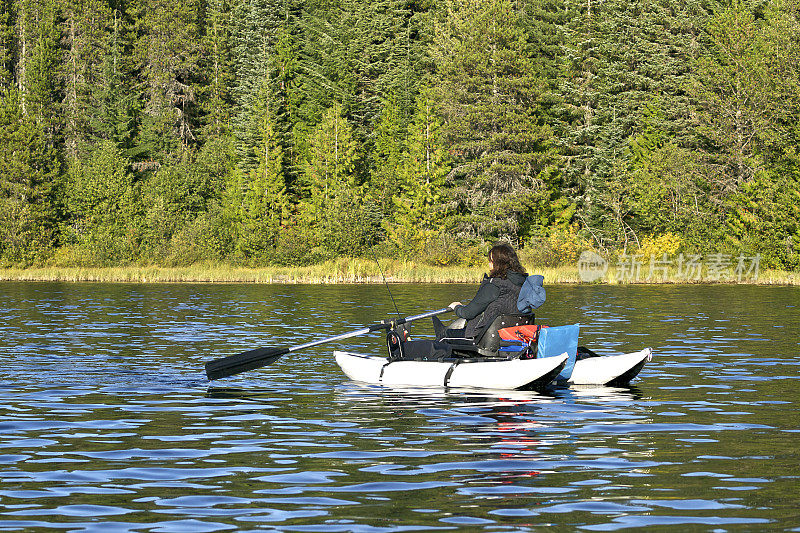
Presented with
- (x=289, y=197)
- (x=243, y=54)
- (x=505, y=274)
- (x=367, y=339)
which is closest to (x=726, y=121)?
(x=289, y=197)

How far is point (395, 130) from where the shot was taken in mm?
66375

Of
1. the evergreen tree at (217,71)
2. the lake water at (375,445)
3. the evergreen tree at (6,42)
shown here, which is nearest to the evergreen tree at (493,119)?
the evergreen tree at (217,71)

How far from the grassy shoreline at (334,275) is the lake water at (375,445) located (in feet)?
88.5

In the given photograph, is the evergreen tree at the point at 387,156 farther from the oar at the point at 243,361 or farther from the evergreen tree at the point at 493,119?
the oar at the point at 243,361

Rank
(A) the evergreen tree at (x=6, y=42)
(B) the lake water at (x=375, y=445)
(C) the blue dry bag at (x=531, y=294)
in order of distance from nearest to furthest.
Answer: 1. (B) the lake water at (x=375, y=445)
2. (C) the blue dry bag at (x=531, y=294)
3. (A) the evergreen tree at (x=6, y=42)

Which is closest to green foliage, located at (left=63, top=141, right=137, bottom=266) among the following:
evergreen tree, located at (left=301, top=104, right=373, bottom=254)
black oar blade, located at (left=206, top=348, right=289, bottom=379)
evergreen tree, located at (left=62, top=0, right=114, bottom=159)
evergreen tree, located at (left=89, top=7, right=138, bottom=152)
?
evergreen tree, located at (left=89, top=7, right=138, bottom=152)

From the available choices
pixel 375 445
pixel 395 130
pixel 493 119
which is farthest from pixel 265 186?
pixel 375 445

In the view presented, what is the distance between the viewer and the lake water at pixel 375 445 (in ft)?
25.6

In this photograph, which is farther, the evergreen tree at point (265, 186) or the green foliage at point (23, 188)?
the evergreen tree at point (265, 186)

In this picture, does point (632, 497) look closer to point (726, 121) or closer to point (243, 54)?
point (726, 121)

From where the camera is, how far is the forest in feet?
181

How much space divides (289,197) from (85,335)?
147ft

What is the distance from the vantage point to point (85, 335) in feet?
75.3

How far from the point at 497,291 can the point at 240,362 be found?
3815 millimetres
